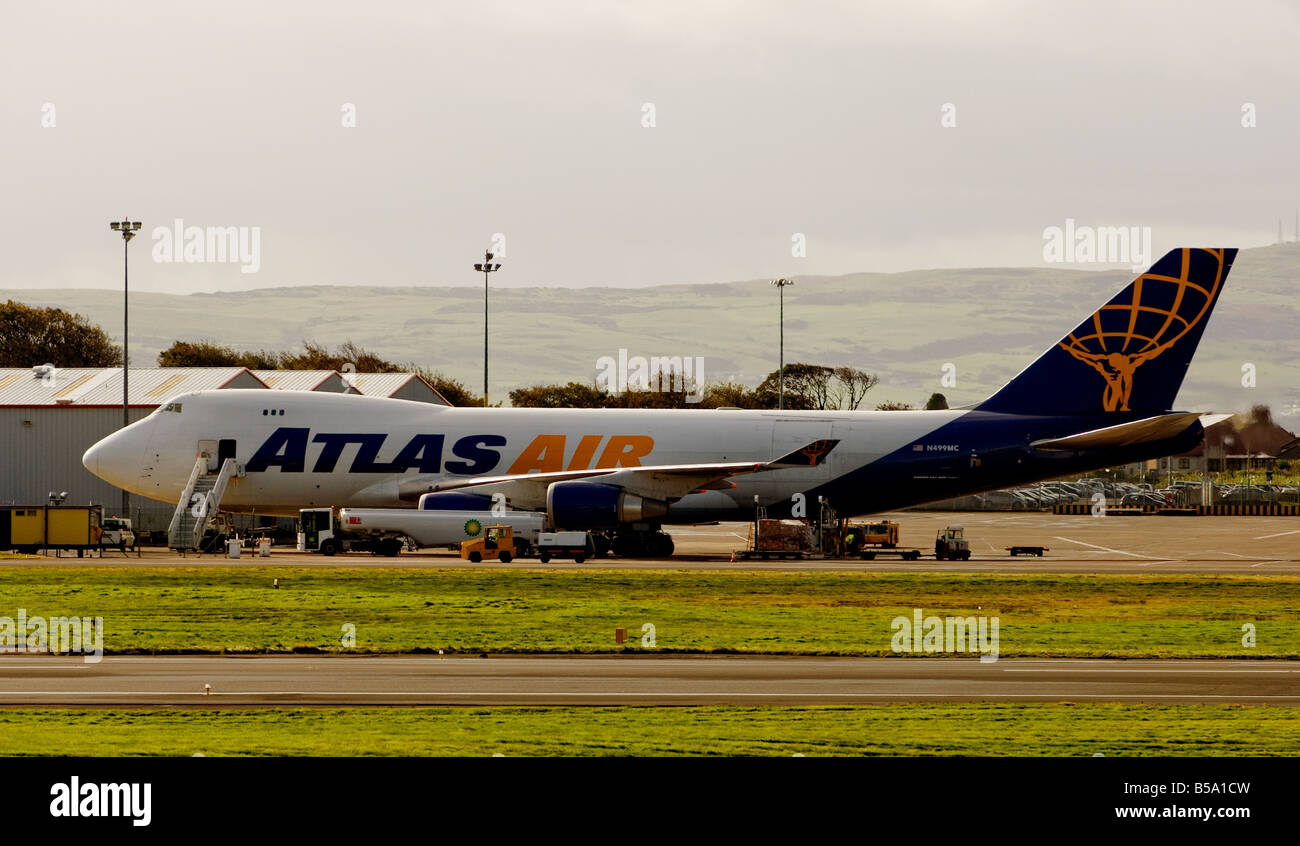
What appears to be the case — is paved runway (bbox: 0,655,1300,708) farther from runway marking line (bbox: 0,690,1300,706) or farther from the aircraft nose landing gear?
the aircraft nose landing gear

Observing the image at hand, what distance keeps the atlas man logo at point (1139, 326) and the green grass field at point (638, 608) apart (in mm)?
16834

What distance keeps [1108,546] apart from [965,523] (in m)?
35.9

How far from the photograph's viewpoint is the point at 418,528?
201ft

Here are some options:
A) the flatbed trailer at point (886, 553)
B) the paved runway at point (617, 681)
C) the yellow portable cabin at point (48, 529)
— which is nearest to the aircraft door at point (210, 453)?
the yellow portable cabin at point (48, 529)

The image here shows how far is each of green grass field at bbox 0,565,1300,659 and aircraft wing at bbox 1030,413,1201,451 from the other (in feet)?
39.3

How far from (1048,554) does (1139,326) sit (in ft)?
38.1

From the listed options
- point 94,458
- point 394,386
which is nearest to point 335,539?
point 94,458

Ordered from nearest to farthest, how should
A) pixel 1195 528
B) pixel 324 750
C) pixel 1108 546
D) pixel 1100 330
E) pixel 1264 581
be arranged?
1. pixel 324 750
2. pixel 1264 581
3. pixel 1100 330
4. pixel 1108 546
5. pixel 1195 528

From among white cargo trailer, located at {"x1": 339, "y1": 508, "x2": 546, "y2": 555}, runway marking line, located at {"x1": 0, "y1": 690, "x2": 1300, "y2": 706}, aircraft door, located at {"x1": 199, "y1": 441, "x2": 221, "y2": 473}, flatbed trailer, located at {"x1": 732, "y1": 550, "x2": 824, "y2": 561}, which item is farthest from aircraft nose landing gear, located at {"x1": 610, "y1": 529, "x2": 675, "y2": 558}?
runway marking line, located at {"x1": 0, "y1": 690, "x2": 1300, "y2": 706}

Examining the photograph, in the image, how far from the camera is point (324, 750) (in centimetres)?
1788

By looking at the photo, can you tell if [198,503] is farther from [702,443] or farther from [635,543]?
[702,443]

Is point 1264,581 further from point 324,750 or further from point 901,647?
point 324,750
